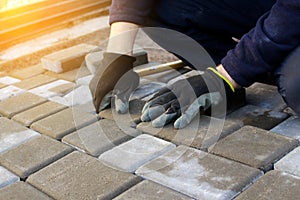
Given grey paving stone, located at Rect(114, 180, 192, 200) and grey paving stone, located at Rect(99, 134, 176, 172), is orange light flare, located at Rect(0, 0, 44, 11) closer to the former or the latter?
grey paving stone, located at Rect(99, 134, 176, 172)

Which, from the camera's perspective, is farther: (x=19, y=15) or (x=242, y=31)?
(x=19, y=15)

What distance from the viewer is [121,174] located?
1525mm

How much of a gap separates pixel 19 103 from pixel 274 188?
52.0 inches

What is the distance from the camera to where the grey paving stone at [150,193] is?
4.57 feet

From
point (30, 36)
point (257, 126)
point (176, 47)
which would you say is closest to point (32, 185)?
point (257, 126)

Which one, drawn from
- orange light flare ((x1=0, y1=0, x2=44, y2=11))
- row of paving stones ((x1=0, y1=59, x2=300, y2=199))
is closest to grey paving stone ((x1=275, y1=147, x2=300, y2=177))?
row of paving stones ((x1=0, y1=59, x2=300, y2=199))

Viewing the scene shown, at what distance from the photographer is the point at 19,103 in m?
2.21

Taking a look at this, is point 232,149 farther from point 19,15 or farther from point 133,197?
point 19,15

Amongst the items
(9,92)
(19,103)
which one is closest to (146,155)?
(19,103)

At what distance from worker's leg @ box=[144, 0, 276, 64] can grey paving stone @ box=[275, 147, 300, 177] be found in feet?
2.34

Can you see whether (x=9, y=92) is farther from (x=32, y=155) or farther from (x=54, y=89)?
(x=32, y=155)

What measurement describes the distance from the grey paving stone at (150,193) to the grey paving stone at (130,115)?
43cm

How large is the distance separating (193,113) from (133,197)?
0.48 meters

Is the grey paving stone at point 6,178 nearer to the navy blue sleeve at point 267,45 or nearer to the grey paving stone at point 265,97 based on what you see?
the navy blue sleeve at point 267,45
